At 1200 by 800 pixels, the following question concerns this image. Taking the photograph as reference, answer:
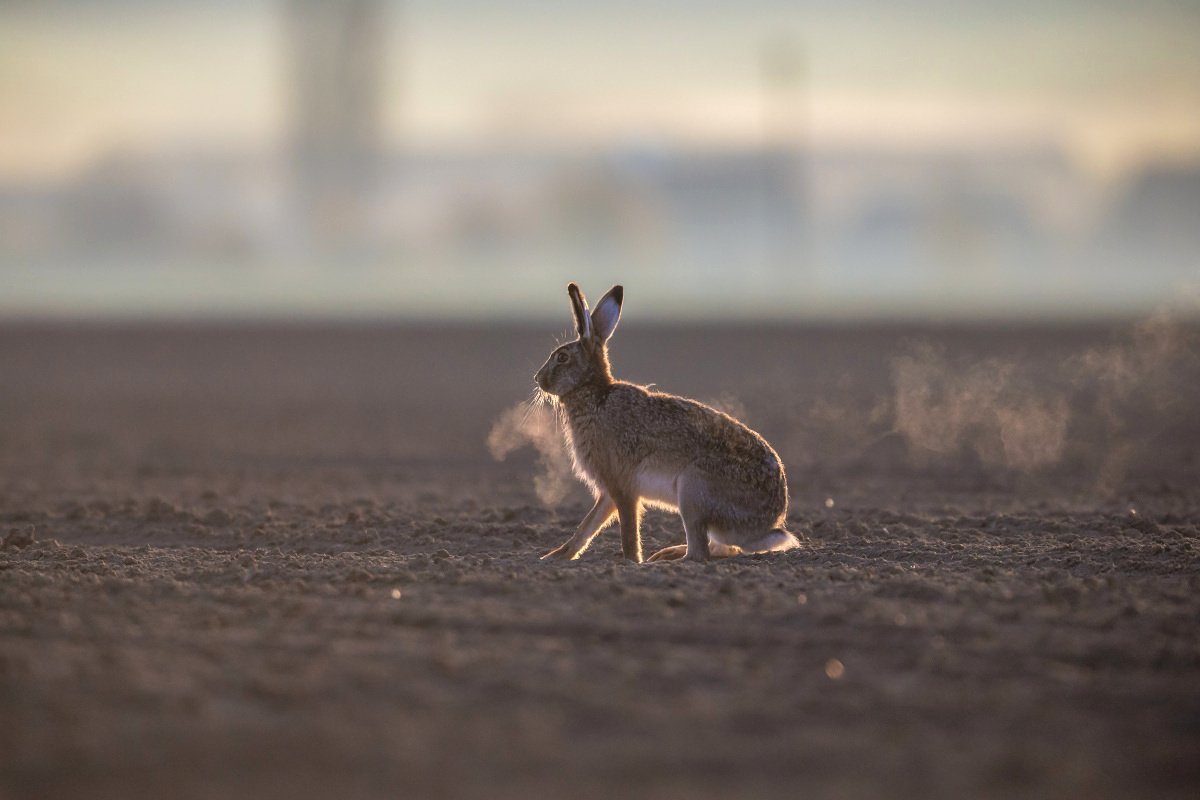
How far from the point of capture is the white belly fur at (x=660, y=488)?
25.9 feet

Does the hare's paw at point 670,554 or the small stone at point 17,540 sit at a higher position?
the small stone at point 17,540

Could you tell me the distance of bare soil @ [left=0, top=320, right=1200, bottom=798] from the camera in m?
4.13

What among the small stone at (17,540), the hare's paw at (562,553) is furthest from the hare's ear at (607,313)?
the small stone at (17,540)

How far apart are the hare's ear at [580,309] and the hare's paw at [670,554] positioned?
1.75 m

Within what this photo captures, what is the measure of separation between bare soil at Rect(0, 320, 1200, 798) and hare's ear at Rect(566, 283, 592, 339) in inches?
69.0

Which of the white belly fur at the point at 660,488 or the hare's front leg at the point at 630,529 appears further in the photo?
the hare's front leg at the point at 630,529

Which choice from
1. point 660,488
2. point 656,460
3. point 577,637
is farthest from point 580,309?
point 577,637

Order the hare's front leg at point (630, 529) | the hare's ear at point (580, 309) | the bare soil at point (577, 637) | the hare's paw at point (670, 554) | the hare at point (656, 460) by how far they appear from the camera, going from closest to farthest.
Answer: the bare soil at point (577, 637) → the hare at point (656, 460) → the hare's front leg at point (630, 529) → the hare's paw at point (670, 554) → the hare's ear at point (580, 309)

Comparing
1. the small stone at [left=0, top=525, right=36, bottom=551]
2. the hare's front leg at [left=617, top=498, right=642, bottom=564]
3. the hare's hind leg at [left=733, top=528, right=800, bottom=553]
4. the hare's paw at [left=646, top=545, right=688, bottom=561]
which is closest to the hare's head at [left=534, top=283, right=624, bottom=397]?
the hare's front leg at [left=617, top=498, right=642, bottom=564]

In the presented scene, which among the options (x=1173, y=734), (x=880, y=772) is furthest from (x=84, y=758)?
(x=1173, y=734)

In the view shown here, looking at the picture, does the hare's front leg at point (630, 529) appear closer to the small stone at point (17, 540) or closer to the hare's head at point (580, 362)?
the hare's head at point (580, 362)

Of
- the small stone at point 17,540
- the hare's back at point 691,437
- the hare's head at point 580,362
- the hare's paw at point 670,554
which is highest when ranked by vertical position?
the hare's head at point 580,362

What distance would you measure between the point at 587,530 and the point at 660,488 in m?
0.66

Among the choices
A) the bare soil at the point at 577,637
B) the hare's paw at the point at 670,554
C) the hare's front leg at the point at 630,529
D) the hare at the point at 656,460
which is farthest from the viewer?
the hare's paw at the point at 670,554
